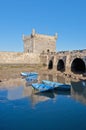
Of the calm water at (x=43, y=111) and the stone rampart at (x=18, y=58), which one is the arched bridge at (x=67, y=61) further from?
the calm water at (x=43, y=111)

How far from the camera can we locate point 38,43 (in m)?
64.6

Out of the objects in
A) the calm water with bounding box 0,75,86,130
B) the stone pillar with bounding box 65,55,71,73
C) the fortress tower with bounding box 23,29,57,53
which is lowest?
the calm water with bounding box 0,75,86,130

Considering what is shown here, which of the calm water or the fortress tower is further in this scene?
the fortress tower

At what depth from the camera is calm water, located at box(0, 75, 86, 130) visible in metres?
15.1

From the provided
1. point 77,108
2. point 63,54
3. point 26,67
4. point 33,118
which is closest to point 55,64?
point 63,54

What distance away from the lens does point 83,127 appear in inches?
578

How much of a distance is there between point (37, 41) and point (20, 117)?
48927 mm

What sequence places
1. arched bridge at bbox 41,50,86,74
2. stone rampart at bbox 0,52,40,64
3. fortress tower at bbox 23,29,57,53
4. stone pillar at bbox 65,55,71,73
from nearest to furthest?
arched bridge at bbox 41,50,86,74 < stone pillar at bbox 65,55,71,73 < stone rampart at bbox 0,52,40,64 < fortress tower at bbox 23,29,57,53

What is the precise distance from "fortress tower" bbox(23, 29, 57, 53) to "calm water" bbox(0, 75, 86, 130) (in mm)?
37951

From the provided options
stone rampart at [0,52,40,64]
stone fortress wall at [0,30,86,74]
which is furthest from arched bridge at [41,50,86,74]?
stone rampart at [0,52,40,64]

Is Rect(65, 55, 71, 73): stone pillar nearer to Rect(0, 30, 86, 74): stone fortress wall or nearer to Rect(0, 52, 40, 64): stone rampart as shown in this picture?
Rect(0, 30, 86, 74): stone fortress wall

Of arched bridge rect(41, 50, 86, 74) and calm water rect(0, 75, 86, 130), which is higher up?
arched bridge rect(41, 50, 86, 74)

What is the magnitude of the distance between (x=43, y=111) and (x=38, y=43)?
4728 cm

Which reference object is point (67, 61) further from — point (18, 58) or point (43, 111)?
point (43, 111)
